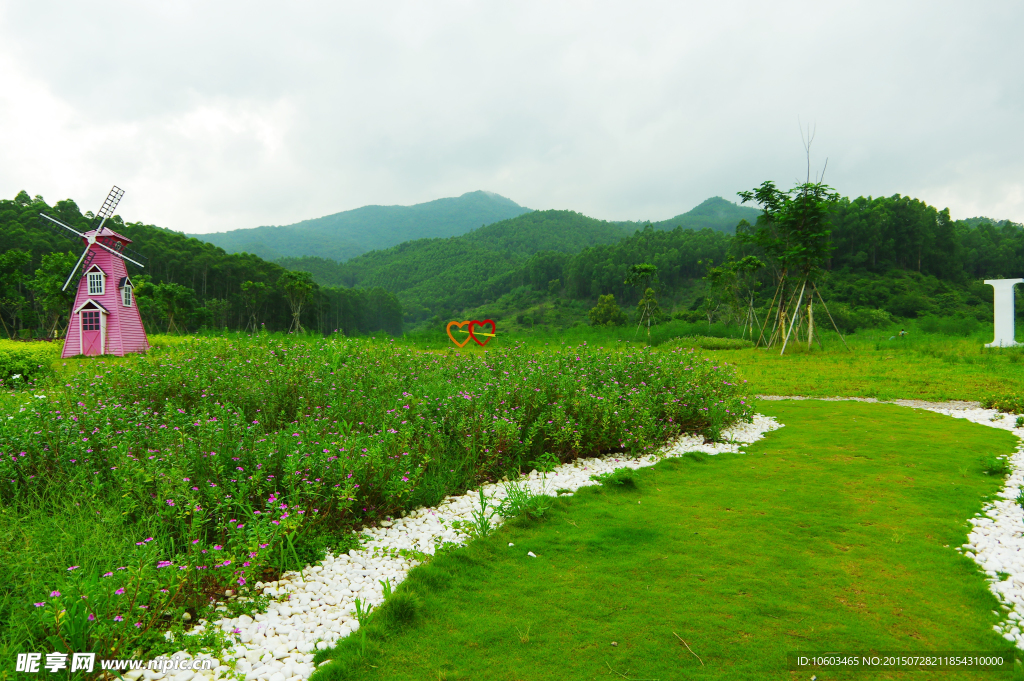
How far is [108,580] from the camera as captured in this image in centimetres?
217

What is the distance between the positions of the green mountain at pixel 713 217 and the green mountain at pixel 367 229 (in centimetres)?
2292

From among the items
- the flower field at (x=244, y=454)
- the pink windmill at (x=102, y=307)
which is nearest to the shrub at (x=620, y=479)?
the flower field at (x=244, y=454)

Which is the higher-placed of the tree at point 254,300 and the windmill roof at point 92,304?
the tree at point 254,300

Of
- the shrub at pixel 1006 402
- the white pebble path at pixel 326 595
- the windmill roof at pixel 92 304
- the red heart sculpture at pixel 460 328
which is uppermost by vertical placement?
the windmill roof at pixel 92 304

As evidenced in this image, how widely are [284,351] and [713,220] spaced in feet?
273

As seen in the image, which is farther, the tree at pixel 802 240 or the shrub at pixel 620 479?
the tree at pixel 802 240

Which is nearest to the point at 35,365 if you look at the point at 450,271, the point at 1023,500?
the point at 1023,500

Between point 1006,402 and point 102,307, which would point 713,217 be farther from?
point 102,307

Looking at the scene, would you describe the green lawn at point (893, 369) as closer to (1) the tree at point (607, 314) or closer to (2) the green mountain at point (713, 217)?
(1) the tree at point (607, 314)

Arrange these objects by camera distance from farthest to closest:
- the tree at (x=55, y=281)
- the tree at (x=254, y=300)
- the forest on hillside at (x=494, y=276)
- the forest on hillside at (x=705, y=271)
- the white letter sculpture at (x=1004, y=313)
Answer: the forest on hillside at (x=705, y=271) → the tree at (x=254, y=300) → the forest on hillside at (x=494, y=276) → the tree at (x=55, y=281) → the white letter sculpture at (x=1004, y=313)

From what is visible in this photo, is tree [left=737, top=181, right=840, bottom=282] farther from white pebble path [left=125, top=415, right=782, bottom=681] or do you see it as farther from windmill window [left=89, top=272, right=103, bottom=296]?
windmill window [left=89, top=272, right=103, bottom=296]

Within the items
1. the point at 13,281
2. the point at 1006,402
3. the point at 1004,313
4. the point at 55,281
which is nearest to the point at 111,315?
the point at 55,281

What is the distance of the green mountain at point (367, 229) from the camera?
2467 inches

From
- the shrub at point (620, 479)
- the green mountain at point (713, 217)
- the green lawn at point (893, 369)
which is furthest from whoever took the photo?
the green mountain at point (713, 217)
